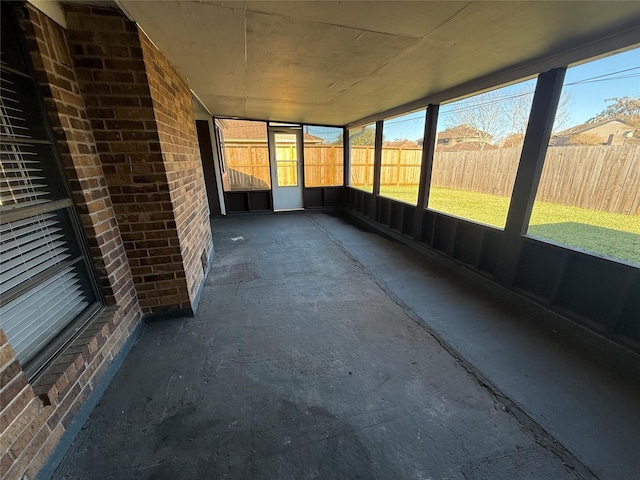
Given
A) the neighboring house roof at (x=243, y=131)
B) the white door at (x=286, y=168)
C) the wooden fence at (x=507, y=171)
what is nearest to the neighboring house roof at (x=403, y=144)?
the wooden fence at (x=507, y=171)

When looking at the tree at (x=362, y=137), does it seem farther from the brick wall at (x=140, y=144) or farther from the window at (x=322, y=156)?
the brick wall at (x=140, y=144)

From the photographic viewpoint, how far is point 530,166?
8.18 feet

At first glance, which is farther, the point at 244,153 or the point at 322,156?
the point at 322,156

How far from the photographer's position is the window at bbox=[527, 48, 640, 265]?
2297 millimetres

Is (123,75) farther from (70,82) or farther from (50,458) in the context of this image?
(50,458)

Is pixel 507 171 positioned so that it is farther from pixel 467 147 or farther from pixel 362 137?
pixel 362 137

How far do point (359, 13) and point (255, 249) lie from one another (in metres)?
3.55

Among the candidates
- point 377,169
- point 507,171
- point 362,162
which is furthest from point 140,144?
point 362,162

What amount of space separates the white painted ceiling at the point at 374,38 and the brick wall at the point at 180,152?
172mm

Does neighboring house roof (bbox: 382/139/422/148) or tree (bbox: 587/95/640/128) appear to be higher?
neighboring house roof (bbox: 382/139/422/148)

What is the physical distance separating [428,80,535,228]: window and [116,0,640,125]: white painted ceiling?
1.45 m

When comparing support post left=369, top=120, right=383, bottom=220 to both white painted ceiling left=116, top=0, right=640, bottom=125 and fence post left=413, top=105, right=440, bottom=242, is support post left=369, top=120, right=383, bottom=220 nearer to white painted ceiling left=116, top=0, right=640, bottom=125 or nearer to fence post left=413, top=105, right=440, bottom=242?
fence post left=413, top=105, right=440, bottom=242

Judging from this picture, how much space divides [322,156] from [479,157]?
3940 mm

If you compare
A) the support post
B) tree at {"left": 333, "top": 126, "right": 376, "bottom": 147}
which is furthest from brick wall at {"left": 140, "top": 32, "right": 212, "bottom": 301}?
tree at {"left": 333, "top": 126, "right": 376, "bottom": 147}
